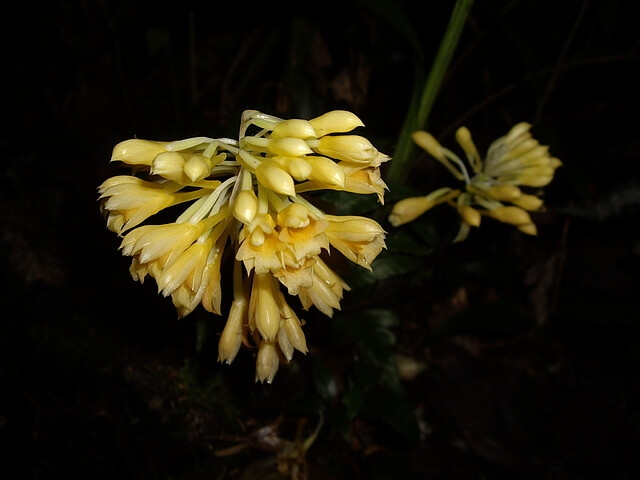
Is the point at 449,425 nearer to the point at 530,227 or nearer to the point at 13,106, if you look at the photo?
the point at 530,227

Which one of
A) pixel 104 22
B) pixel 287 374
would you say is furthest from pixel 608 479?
pixel 104 22

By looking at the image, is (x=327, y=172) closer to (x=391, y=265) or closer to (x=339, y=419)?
(x=391, y=265)

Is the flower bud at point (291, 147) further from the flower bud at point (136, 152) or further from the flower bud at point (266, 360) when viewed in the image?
the flower bud at point (266, 360)

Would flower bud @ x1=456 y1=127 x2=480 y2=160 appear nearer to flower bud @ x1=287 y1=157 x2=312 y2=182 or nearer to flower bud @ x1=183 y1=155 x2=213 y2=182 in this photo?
flower bud @ x1=287 y1=157 x2=312 y2=182

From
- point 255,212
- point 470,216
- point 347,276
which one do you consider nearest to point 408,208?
point 470,216

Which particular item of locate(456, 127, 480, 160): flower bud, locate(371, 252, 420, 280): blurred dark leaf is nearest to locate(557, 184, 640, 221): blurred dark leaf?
locate(456, 127, 480, 160): flower bud

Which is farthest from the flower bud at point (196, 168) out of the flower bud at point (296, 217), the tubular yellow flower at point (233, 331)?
the tubular yellow flower at point (233, 331)

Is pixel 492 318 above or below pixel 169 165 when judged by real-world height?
below
